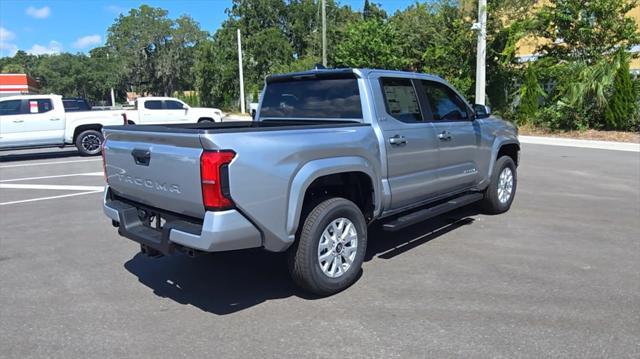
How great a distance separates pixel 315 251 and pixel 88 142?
1310 cm

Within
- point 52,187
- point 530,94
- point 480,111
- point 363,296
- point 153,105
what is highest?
point 530,94

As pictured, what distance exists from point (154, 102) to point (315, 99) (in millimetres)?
15343

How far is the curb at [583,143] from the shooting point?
15758mm

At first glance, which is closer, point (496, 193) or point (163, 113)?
point (496, 193)

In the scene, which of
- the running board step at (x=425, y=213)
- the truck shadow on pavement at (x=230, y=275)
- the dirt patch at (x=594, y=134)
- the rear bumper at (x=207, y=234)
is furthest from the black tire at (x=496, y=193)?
the dirt patch at (x=594, y=134)

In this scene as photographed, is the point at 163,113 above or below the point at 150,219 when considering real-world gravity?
above

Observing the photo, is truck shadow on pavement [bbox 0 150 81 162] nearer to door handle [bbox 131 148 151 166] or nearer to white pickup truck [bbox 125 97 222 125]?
white pickup truck [bbox 125 97 222 125]

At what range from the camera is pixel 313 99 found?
5.42 m

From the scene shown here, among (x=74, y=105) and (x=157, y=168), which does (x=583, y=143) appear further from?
(x=157, y=168)

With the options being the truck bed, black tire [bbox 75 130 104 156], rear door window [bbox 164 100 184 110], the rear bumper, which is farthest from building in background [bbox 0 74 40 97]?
the rear bumper

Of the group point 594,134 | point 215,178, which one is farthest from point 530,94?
point 215,178

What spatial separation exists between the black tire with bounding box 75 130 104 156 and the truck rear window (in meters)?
11.1

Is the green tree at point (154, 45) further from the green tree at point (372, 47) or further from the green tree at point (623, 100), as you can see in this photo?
the green tree at point (623, 100)

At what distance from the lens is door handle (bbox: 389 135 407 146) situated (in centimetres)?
497
